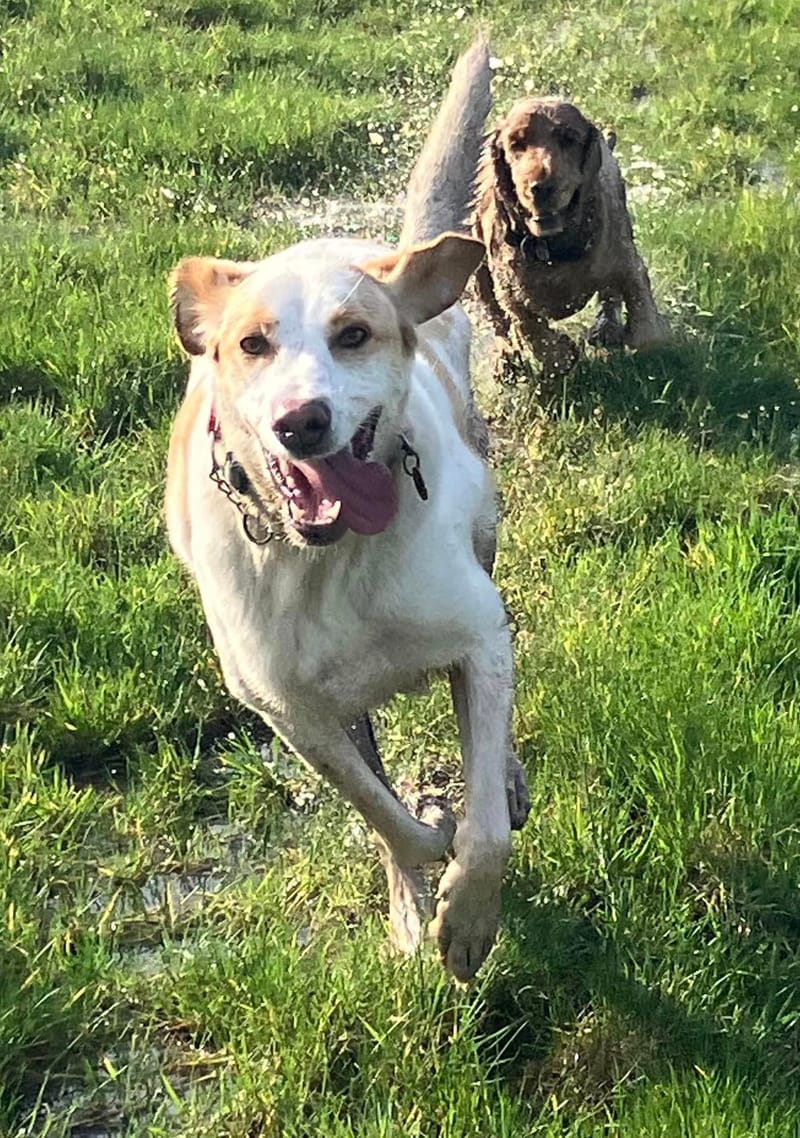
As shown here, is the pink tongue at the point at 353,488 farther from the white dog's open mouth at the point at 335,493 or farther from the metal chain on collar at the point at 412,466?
the metal chain on collar at the point at 412,466

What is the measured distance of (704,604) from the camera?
3342 millimetres

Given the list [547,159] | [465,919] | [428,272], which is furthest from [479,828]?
[547,159]

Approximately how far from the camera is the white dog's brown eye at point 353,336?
7.76ft

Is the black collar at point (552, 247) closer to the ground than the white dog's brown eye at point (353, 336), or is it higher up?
closer to the ground

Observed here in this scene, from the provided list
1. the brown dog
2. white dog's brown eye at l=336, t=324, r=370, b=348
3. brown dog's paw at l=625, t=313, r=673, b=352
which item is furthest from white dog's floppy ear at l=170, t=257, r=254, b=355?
brown dog's paw at l=625, t=313, r=673, b=352

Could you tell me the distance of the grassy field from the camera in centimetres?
245

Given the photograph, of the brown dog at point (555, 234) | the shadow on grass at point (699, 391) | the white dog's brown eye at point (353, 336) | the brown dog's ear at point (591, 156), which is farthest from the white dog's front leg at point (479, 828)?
the brown dog's ear at point (591, 156)

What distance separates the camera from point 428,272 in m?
2.56

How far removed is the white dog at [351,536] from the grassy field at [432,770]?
0.22m

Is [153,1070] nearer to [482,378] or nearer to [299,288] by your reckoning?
[299,288]

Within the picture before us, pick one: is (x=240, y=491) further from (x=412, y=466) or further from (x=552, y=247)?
(x=552, y=247)

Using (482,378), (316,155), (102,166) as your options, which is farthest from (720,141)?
(102,166)

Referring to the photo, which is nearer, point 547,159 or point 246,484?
point 246,484

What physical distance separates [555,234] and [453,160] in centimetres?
99
